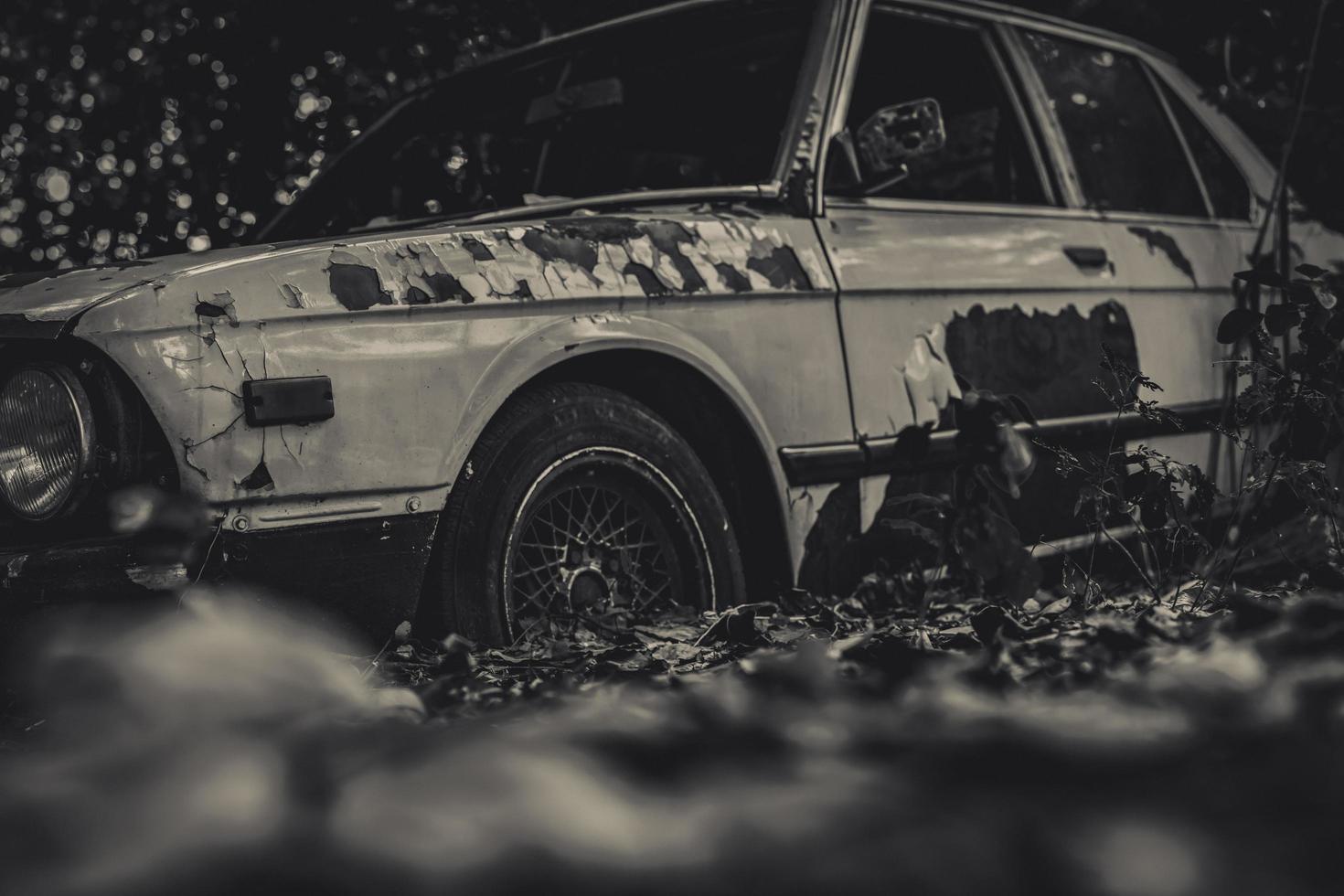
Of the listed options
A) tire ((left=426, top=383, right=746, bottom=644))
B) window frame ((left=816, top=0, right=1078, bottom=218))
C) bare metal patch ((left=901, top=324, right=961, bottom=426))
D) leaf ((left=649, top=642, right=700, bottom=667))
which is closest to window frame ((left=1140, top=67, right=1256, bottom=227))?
window frame ((left=816, top=0, right=1078, bottom=218))

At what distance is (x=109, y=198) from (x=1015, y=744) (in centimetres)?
546

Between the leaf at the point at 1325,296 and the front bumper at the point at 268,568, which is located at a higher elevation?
the leaf at the point at 1325,296

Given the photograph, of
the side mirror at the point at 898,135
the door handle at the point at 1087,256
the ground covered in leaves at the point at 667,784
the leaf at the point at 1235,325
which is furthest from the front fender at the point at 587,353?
the ground covered in leaves at the point at 667,784

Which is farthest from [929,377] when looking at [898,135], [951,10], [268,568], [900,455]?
[268,568]

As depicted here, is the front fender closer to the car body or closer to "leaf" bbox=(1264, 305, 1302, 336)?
the car body

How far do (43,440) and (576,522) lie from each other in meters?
0.93

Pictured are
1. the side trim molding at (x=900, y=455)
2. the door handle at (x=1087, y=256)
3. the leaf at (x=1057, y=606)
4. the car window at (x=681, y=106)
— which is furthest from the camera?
the door handle at (x=1087, y=256)

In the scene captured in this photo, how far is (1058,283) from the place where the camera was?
3486 mm

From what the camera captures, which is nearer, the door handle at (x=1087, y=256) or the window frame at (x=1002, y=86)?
the window frame at (x=1002, y=86)

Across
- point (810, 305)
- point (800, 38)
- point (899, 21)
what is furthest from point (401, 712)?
Result: point (899, 21)

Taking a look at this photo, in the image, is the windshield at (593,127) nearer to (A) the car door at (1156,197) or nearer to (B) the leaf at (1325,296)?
(A) the car door at (1156,197)

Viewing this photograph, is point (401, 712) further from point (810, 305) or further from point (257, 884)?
point (810, 305)

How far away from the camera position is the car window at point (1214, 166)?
4.29 meters

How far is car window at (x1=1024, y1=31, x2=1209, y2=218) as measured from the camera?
12.8 feet
